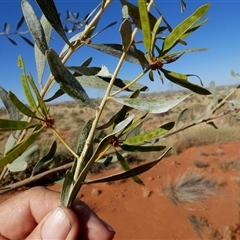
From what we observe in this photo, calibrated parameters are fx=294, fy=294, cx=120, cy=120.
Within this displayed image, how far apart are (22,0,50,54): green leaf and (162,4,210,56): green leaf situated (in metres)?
0.18

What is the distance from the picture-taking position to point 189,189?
5441 mm

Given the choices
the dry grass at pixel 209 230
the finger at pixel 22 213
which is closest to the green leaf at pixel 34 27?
the finger at pixel 22 213

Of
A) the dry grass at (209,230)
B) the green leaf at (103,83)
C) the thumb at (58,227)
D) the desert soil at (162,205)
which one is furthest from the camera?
the desert soil at (162,205)

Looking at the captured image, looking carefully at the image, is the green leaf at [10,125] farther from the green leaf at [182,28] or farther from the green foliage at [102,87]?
the green leaf at [182,28]

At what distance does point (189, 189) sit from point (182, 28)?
539 centimetres

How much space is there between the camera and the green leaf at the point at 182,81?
1.28ft

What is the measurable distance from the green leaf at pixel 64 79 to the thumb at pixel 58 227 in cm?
28

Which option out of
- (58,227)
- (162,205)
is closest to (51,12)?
(58,227)

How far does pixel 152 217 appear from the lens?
4.83m

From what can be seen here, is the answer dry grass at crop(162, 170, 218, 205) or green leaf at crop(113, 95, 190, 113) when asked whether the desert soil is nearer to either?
dry grass at crop(162, 170, 218, 205)

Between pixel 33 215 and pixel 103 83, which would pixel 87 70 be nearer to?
pixel 103 83

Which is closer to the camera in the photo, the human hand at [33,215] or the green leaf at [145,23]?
the green leaf at [145,23]

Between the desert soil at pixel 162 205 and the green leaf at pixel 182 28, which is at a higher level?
the green leaf at pixel 182 28

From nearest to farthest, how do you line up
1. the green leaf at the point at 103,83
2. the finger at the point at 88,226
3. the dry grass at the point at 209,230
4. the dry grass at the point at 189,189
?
1. the green leaf at the point at 103,83
2. the finger at the point at 88,226
3. the dry grass at the point at 209,230
4. the dry grass at the point at 189,189
